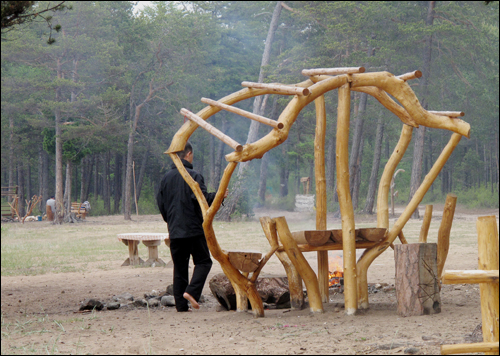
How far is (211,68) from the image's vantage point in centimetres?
2994

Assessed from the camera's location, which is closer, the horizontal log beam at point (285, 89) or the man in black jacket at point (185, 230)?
the horizontal log beam at point (285, 89)

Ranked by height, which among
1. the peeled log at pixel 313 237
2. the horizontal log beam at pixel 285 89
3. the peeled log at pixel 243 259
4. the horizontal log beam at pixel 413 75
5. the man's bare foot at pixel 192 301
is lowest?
the man's bare foot at pixel 192 301

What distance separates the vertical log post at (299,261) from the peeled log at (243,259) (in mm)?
372

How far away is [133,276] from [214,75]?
918 inches

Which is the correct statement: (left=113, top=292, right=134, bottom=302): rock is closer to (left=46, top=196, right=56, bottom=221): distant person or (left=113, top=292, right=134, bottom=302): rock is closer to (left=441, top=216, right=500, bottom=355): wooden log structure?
(left=441, top=216, right=500, bottom=355): wooden log structure

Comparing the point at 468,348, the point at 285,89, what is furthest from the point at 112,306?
the point at 468,348

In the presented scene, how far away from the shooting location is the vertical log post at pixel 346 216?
4895 mm

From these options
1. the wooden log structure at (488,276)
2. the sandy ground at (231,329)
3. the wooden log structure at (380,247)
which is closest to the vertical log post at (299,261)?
the sandy ground at (231,329)

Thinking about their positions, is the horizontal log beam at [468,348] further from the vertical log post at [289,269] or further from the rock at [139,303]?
the rock at [139,303]

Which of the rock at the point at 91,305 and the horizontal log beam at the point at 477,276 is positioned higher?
the horizontal log beam at the point at 477,276

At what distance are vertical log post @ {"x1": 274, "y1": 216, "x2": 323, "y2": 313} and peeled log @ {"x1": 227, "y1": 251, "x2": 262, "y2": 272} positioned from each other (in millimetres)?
372

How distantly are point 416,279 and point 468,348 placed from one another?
1859mm

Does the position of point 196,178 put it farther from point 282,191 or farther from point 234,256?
point 282,191

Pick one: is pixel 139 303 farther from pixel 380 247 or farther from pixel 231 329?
pixel 380 247
